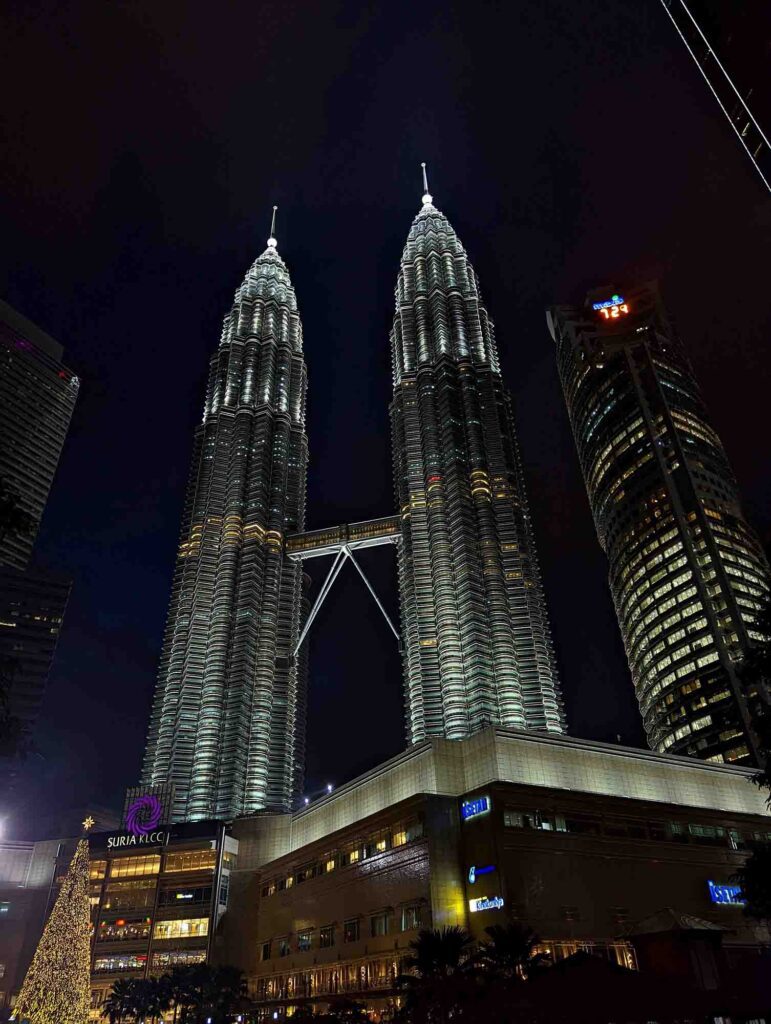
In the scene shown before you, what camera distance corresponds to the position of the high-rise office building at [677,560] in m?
146

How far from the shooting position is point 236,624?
16000 cm

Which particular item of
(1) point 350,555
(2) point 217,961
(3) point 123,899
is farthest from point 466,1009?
(1) point 350,555

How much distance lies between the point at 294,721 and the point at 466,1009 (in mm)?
146998

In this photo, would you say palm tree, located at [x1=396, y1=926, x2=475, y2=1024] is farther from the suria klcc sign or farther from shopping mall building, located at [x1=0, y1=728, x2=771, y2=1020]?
the suria klcc sign

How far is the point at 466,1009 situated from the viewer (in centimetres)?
2511

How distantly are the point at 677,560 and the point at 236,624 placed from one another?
318 ft

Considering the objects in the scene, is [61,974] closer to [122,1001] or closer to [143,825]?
[122,1001]

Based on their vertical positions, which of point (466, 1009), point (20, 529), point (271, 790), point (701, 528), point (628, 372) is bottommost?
point (466, 1009)

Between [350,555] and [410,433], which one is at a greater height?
[410,433]

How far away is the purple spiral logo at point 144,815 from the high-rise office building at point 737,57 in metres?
119

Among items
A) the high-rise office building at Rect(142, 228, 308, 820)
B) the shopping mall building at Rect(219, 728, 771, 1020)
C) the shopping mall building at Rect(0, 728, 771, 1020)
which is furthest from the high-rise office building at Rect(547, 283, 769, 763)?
the high-rise office building at Rect(142, 228, 308, 820)

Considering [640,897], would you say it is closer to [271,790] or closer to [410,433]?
[271,790]

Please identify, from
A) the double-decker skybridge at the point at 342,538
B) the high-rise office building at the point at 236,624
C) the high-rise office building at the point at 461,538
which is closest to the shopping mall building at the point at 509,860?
the high-rise office building at the point at 461,538

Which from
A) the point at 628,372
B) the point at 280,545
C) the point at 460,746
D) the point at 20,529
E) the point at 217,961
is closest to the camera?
the point at 20,529
